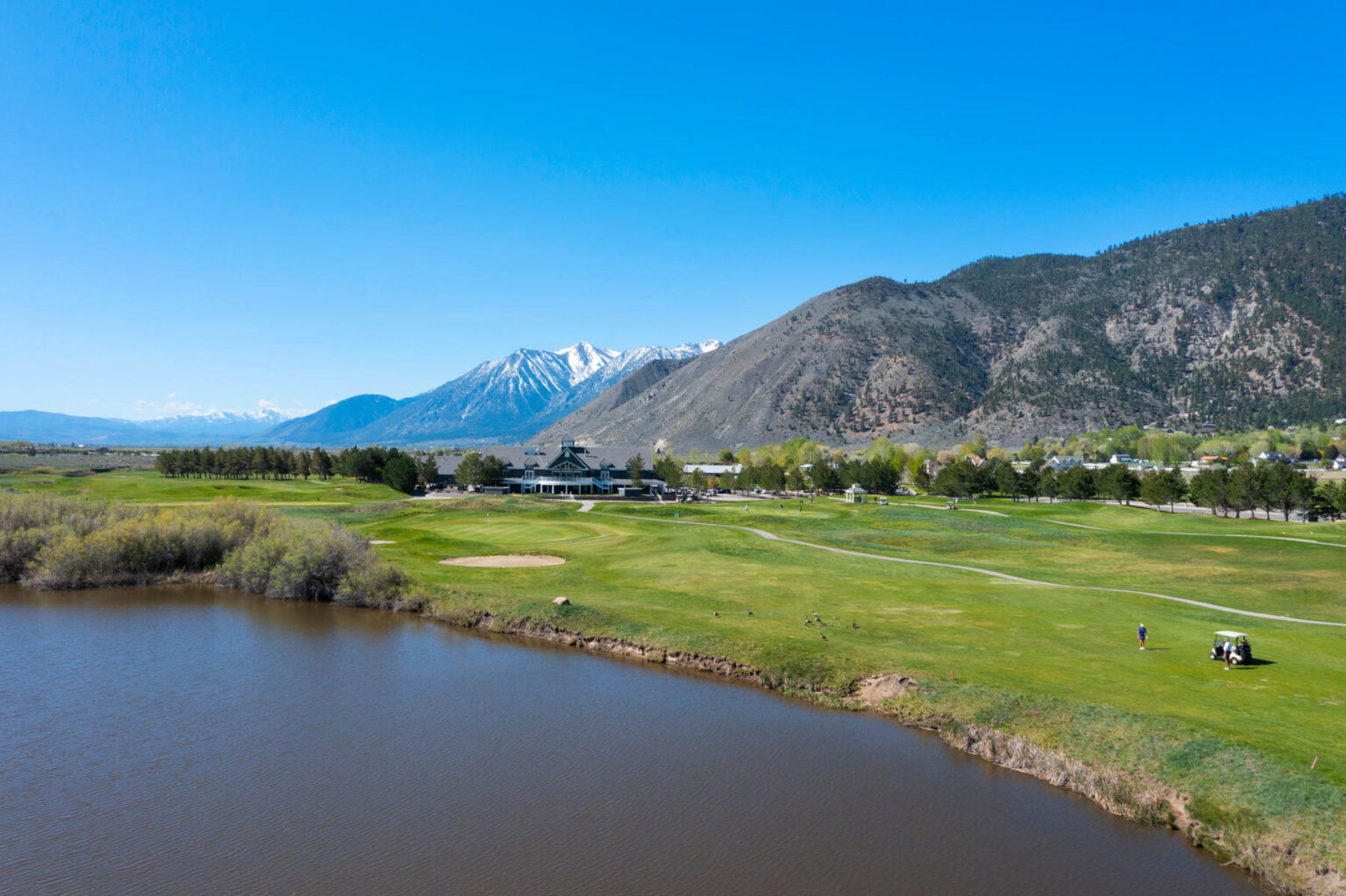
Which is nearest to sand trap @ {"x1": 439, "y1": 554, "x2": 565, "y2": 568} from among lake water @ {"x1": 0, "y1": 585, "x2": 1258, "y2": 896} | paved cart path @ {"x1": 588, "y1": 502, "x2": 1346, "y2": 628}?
paved cart path @ {"x1": 588, "y1": 502, "x2": 1346, "y2": 628}

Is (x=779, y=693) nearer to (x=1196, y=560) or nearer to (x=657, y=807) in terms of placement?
(x=657, y=807)

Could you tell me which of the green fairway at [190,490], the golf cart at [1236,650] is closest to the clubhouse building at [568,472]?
the green fairway at [190,490]

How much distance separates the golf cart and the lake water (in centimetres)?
1351

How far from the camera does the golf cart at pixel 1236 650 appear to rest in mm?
29766

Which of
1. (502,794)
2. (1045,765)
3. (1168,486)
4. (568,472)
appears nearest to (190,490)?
(568,472)

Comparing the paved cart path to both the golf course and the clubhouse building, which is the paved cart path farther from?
the clubhouse building

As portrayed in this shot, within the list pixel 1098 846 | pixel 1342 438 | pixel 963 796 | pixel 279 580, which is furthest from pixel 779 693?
pixel 1342 438

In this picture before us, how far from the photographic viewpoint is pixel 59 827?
19.4 meters

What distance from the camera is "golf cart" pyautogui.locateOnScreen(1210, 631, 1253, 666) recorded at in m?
29.8

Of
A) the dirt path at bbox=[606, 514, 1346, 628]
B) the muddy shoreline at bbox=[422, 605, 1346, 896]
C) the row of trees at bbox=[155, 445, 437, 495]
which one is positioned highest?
the row of trees at bbox=[155, 445, 437, 495]

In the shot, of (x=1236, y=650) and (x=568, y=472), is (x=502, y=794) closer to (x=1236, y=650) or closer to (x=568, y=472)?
(x=1236, y=650)

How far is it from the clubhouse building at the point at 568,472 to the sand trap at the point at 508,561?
243 feet

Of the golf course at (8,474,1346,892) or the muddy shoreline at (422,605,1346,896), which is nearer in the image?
the muddy shoreline at (422,605,1346,896)

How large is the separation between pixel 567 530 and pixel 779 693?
47.4 metres
